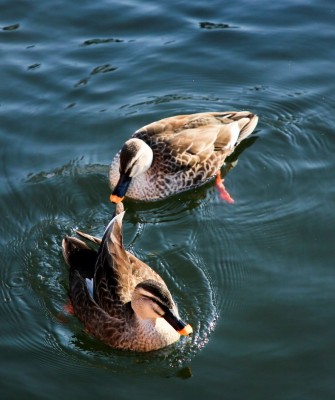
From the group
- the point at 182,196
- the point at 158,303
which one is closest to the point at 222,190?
the point at 182,196

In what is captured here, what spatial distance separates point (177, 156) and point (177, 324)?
289cm

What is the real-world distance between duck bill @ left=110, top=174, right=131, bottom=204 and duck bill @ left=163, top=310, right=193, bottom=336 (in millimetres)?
2065

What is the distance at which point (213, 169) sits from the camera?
347 inches

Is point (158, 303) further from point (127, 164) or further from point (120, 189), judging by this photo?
point (127, 164)

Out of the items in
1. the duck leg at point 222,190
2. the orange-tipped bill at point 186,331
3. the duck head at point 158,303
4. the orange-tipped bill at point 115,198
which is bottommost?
the duck leg at point 222,190

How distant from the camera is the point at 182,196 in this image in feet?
28.6

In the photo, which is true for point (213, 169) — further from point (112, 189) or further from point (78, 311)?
point (78, 311)

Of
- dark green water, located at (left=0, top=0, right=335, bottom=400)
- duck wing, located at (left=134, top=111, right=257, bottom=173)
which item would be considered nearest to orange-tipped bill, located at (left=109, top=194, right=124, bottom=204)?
dark green water, located at (left=0, top=0, right=335, bottom=400)

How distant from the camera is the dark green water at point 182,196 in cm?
643

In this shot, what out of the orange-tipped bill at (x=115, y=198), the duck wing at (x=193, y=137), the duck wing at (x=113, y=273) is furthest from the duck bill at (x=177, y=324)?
the duck wing at (x=193, y=137)

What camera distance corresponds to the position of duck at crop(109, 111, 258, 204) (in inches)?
338

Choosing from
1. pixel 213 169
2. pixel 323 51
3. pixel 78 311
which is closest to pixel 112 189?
pixel 213 169

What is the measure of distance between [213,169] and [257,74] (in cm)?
212

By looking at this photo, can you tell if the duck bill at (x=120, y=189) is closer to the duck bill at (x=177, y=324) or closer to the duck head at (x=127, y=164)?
the duck head at (x=127, y=164)
